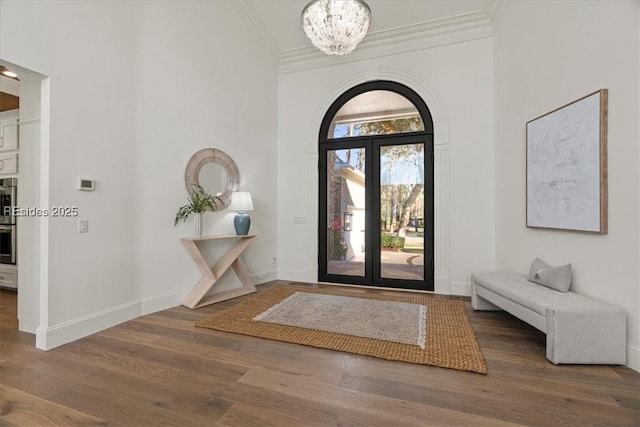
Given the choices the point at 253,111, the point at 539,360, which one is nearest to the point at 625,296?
the point at 539,360

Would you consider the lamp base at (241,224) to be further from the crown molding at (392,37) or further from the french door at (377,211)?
the crown molding at (392,37)

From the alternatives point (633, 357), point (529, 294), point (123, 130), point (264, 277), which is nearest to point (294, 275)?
point (264, 277)

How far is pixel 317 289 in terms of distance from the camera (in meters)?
4.44

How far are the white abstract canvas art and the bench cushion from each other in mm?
555

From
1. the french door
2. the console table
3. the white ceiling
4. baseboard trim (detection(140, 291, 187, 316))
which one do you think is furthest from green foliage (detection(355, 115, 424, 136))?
baseboard trim (detection(140, 291, 187, 316))

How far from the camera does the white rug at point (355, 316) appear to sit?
2.77 meters

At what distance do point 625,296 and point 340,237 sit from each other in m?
3.38

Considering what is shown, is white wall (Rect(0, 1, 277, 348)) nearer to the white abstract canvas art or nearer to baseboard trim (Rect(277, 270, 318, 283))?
baseboard trim (Rect(277, 270, 318, 283))

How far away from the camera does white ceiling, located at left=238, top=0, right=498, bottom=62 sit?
4.12m

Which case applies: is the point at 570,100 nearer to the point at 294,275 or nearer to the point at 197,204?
the point at 197,204

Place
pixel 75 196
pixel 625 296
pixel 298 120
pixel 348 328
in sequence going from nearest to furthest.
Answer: pixel 625 296 → pixel 75 196 → pixel 348 328 → pixel 298 120

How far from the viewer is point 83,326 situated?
8.84ft

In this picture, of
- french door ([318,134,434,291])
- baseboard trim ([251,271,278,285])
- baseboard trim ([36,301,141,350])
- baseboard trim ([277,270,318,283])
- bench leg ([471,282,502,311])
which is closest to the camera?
baseboard trim ([36,301,141,350])

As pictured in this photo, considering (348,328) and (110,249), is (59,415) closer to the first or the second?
(110,249)
